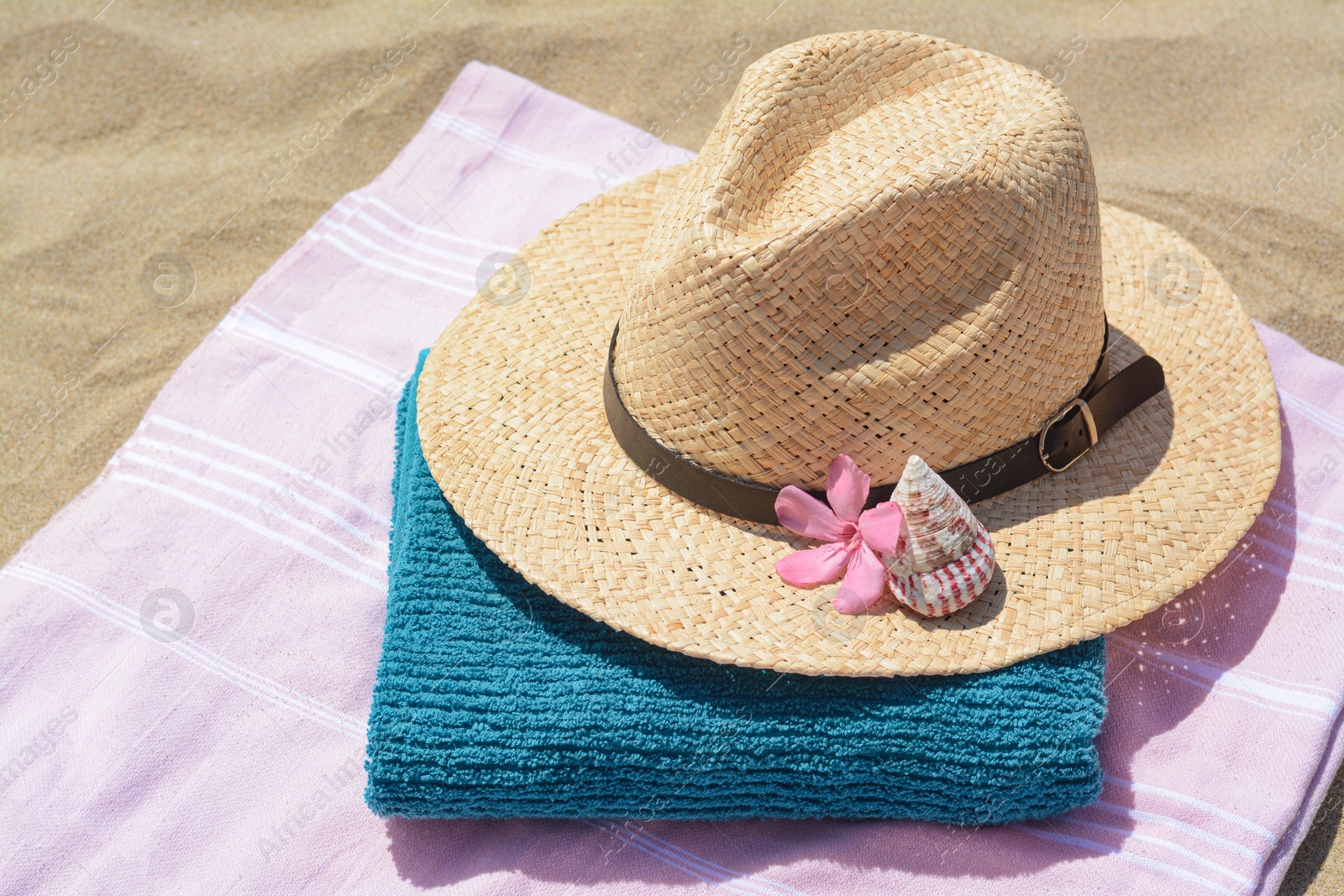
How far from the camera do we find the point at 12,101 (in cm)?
362

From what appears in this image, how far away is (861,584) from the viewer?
64.9 inches

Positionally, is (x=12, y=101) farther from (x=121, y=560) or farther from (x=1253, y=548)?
(x=1253, y=548)

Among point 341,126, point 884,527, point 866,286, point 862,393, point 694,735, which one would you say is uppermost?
point 866,286

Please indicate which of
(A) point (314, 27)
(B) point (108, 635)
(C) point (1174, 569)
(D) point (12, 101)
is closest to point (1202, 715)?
(C) point (1174, 569)

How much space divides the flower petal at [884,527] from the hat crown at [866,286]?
0.09 metres

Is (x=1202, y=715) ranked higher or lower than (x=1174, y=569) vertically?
lower

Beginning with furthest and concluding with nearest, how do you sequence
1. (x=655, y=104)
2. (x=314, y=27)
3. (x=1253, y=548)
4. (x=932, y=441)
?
(x=314, y=27) → (x=655, y=104) → (x=1253, y=548) → (x=932, y=441)

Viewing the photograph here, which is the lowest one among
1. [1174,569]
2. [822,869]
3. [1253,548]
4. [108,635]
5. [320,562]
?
[108,635]

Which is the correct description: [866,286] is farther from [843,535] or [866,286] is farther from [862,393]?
[843,535]

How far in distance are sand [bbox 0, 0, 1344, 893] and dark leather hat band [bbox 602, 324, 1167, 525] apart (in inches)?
48.9

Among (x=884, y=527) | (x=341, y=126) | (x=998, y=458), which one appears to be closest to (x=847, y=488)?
(x=884, y=527)

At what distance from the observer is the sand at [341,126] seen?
2.87 metres

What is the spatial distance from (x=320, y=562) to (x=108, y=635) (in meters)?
0.46

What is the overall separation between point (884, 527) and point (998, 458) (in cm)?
27
